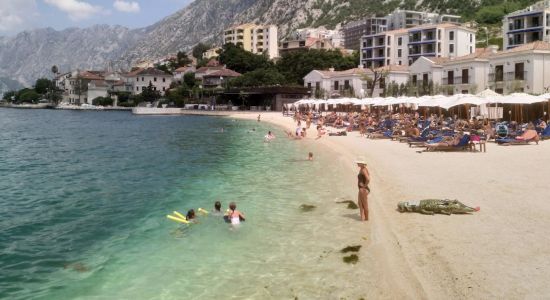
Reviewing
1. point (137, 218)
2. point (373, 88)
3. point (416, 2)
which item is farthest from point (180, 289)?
point (416, 2)

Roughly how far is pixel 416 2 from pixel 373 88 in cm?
9525

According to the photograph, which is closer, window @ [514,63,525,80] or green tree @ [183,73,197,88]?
window @ [514,63,525,80]

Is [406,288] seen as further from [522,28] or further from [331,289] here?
[522,28]

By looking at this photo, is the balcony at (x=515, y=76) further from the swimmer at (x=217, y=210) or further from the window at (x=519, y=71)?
the swimmer at (x=217, y=210)

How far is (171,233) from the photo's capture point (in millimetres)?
11297

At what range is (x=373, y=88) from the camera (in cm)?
6119

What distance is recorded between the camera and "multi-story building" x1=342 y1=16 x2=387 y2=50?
430 ft

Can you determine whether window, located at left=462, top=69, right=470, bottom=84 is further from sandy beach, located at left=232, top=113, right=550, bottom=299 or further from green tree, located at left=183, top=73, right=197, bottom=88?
green tree, located at left=183, top=73, right=197, bottom=88

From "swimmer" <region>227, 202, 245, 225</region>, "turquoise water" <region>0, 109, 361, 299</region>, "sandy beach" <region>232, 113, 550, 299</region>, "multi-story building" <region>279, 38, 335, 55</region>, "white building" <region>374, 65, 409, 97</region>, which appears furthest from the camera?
"multi-story building" <region>279, 38, 335, 55</region>

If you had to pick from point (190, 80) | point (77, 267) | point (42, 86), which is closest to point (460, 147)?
point (77, 267)

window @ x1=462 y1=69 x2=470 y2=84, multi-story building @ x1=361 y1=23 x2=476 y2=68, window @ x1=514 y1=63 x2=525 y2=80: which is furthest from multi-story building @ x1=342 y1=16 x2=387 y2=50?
window @ x1=514 y1=63 x2=525 y2=80

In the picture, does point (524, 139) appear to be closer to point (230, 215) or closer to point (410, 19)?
point (230, 215)

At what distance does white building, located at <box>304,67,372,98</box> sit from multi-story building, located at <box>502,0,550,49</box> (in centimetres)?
2351

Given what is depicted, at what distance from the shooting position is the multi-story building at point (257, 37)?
15112cm
